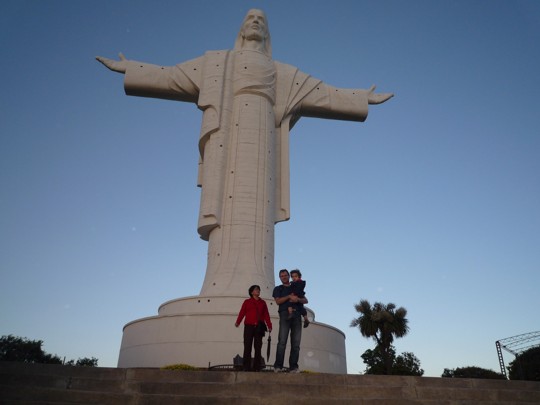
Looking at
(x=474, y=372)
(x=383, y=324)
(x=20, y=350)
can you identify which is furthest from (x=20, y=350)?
(x=474, y=372)

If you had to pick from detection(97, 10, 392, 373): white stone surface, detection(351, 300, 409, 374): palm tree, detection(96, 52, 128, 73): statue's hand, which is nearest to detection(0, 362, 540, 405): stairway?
detection(97, 10, 392, 373): white stone surface

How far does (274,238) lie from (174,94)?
21.1 feet

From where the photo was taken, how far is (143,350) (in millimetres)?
11141

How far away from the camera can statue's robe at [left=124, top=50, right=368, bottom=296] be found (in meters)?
13.0

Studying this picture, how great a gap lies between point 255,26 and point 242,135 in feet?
15.4

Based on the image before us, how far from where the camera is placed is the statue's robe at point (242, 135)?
13.0m

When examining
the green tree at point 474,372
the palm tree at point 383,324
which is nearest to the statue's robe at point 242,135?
the palm tree at point 383,324

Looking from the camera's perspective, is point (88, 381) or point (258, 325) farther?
point (258, 325)

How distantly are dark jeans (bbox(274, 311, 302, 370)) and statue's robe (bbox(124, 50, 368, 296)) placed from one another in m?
5.32

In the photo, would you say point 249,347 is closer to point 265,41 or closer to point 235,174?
point 235,174

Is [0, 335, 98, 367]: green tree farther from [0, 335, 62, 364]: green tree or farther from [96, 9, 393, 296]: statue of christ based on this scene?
[96, 9, 393, 296]: statue of christ

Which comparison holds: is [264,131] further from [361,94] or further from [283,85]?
[361,94]

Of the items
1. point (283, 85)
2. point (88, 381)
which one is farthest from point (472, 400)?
point (283, 85)

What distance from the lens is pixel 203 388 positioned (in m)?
5.43
